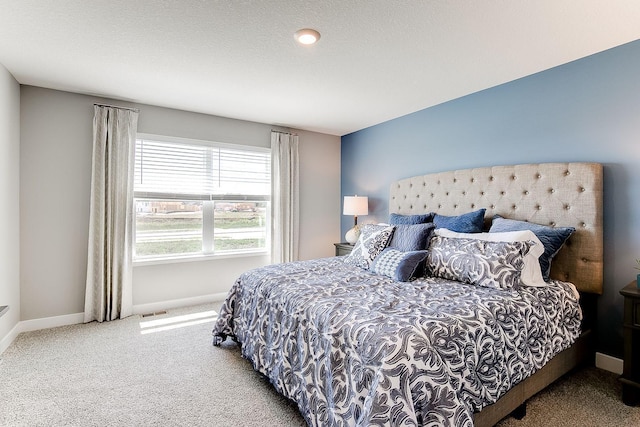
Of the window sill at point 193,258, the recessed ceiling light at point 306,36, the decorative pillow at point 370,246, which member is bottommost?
the window sill at point 193,258

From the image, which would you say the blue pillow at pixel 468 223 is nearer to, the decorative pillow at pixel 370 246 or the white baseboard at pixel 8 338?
the decorative pillow at pixel 370 246

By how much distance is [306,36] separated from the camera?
81.7 inches

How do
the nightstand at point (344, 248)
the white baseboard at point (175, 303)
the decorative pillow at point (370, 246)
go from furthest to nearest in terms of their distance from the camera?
the nightstand at point (344, 248) → the white baseboard at point (175, 303) → the decorative pillow at point (370, 246)

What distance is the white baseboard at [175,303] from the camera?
3556 millimetres

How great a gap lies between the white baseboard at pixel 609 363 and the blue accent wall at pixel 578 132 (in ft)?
0.13

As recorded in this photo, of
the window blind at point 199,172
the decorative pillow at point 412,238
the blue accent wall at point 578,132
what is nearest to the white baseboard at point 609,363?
the blue accent wall at point 578,132

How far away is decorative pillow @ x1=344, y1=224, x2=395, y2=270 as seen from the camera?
2.74 metres

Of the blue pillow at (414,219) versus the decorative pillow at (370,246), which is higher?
the blue pillow at (414,219)

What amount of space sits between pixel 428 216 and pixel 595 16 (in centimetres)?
190

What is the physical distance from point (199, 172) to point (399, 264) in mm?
2739

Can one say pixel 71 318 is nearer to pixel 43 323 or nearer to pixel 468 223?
pixel 43 323

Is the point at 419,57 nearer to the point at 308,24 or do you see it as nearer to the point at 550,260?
the point at 308,24

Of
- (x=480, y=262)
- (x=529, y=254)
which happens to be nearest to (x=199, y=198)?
(x=480, y=262)

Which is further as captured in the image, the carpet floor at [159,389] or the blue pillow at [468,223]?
the blue pillow at [468,223]
